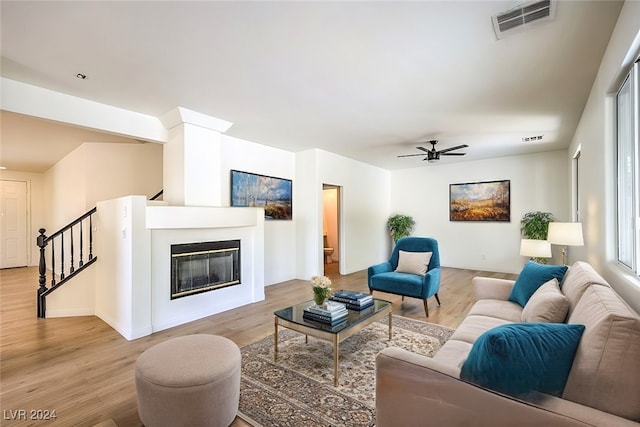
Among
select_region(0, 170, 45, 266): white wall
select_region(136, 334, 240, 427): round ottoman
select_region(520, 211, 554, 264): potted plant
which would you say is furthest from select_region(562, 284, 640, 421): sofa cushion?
select_region(0, 170, 45, 266): white wall

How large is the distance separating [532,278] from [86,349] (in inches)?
166

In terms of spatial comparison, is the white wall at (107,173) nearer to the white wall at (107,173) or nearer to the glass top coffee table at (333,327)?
the white wall at (107,173)

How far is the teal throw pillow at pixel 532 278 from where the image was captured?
245 cm

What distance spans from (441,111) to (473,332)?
9.03ft

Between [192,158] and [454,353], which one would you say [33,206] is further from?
[454,353]

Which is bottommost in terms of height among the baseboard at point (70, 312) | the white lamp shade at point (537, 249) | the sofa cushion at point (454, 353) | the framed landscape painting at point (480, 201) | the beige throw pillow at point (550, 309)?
the baseboard at point (70, 312)

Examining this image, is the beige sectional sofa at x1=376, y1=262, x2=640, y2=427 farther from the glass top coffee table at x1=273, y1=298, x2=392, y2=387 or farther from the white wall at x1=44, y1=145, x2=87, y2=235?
the white wall at x1=44, y1=145, x2=87, y2=235

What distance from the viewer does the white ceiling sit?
195cm

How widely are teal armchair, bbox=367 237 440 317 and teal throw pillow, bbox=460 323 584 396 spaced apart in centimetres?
251

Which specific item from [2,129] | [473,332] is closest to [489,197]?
[473,332]

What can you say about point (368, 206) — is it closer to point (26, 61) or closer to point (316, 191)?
point (316, 191)

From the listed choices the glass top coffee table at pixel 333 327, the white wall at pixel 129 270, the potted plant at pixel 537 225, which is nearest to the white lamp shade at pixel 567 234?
the glass top coffee table at pixel 333 327

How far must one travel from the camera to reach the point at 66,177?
20.2ft

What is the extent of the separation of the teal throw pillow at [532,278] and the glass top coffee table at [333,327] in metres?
1.17
